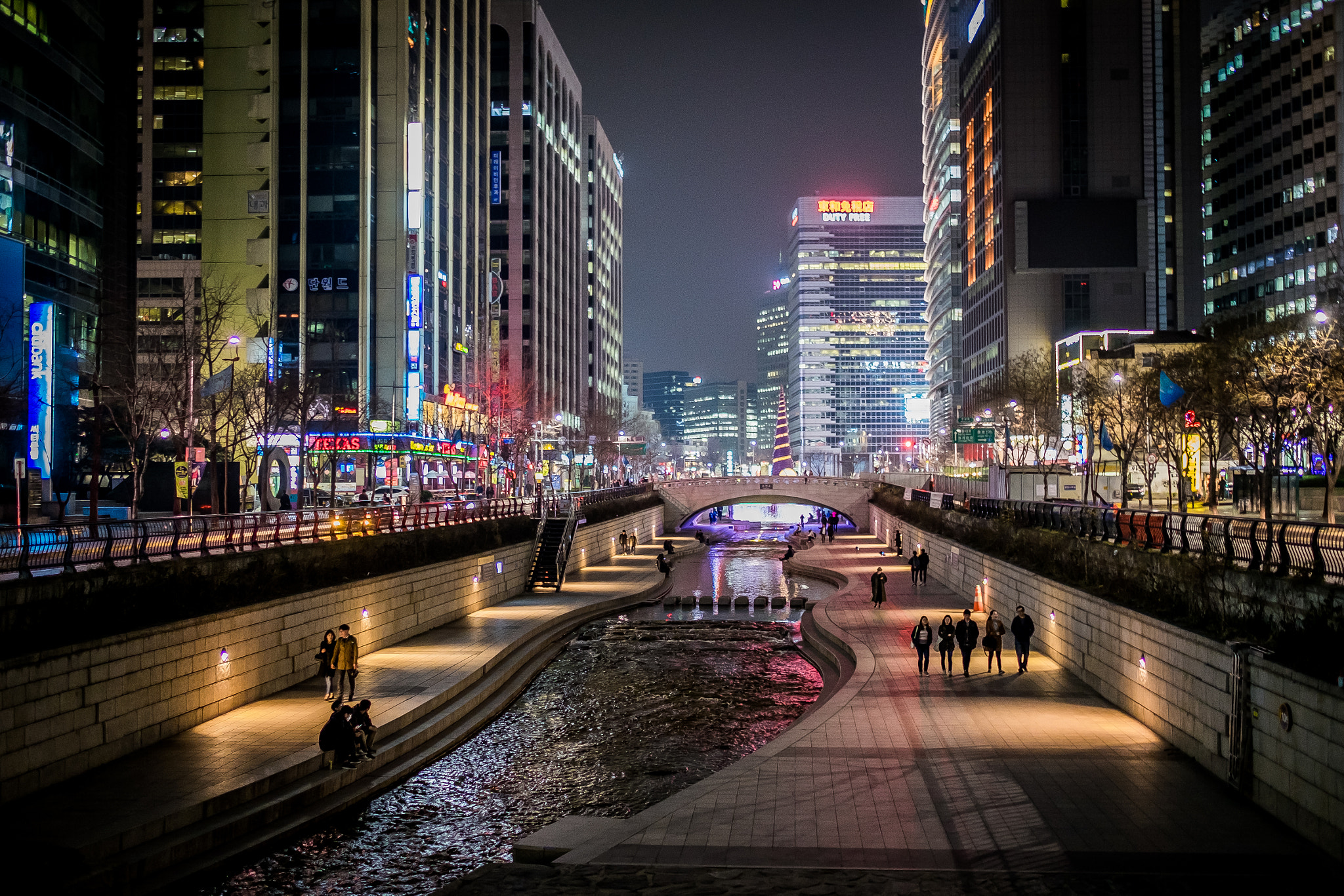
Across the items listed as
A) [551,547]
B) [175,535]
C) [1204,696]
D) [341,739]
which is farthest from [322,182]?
[1204,696]

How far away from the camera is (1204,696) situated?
15.7 m

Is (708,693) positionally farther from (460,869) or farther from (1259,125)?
(1259,125)

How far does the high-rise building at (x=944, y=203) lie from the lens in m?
154

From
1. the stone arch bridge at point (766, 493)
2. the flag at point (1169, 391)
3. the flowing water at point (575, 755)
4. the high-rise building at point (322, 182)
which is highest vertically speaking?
the high-rise building at point (322, 182)

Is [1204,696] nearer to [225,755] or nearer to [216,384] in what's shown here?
[225,755]

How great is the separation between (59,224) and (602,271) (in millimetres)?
122764

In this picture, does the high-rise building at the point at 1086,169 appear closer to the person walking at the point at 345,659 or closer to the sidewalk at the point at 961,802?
the sidewalk at the point at 961,802

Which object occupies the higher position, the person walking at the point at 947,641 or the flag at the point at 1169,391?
the flag at the point at 1169,391

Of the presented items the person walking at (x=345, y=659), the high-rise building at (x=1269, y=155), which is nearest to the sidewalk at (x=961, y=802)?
the person walking at (x=345, y=659)

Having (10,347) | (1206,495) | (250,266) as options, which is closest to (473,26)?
(250,266)

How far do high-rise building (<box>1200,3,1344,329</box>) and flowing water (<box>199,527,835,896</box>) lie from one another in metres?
93.7

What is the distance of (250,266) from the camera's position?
2948 inches

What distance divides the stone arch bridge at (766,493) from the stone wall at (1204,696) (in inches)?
3067

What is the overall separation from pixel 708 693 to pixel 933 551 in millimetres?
26676
